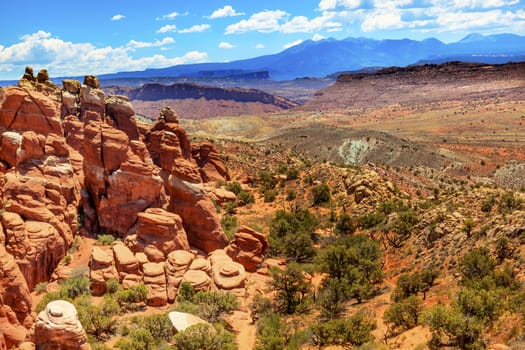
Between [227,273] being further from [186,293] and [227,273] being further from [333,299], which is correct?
[333,299]

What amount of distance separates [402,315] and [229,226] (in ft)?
62.5

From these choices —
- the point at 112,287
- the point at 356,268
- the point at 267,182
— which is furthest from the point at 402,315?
the point at 267,182

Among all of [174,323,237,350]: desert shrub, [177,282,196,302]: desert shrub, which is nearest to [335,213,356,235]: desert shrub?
[177,282,196,302]: desert shrub

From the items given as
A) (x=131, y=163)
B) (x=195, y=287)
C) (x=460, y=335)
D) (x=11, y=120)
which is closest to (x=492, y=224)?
(x=460, y=335)

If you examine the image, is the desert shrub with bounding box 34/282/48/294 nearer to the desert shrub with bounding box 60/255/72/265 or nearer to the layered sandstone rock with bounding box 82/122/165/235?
the desert shrub with bounding box 60/255/72/265

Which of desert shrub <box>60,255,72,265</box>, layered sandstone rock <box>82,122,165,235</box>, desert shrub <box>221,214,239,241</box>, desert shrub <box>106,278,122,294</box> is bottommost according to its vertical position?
desert shrub <box>221,214,239,241</box>

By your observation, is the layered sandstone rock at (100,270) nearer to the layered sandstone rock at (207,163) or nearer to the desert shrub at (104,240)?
the desert shrub at (104,240)

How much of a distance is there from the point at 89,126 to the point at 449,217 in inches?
1134

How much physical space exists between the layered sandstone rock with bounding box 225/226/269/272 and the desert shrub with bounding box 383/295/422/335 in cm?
1160

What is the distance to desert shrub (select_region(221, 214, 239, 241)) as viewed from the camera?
33.3 meters

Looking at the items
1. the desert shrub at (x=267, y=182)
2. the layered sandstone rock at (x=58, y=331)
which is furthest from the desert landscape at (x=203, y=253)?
the desert shrub at (x=267, y=182)

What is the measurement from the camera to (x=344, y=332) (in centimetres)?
1841

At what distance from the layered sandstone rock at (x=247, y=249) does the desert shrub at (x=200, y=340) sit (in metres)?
10.5

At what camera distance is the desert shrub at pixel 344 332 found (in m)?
18.2
